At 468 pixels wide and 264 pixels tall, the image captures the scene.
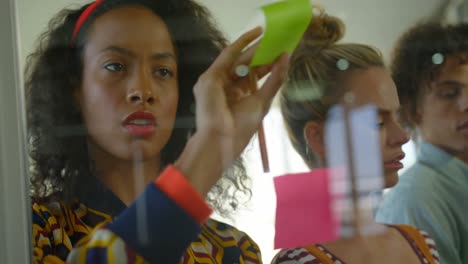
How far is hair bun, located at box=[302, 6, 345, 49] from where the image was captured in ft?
2.83

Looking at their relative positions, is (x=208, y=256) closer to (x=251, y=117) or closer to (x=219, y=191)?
(x=219, y=191)

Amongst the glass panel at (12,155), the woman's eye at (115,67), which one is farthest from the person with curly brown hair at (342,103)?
the glass panel at (12,155)

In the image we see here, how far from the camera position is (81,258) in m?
0.77

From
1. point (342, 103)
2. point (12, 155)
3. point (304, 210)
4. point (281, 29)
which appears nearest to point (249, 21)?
point (281, 29)

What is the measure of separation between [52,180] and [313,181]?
0.37 metres

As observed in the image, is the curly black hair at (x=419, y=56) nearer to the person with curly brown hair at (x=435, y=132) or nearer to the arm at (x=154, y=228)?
the person with curly brown hair at (x=435, y=132)

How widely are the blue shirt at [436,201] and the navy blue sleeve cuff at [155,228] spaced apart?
0.30m

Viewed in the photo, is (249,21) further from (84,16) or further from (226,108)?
(84,16)

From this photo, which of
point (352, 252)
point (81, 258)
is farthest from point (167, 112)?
point (352, 252)

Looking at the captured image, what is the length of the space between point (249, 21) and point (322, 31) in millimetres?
113

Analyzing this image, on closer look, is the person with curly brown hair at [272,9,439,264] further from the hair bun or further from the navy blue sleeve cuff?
the navy blue sleeve cuff

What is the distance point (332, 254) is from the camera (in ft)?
2.82

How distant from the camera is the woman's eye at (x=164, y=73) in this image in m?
0.83

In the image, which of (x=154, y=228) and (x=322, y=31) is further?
(x=322, y=31)
